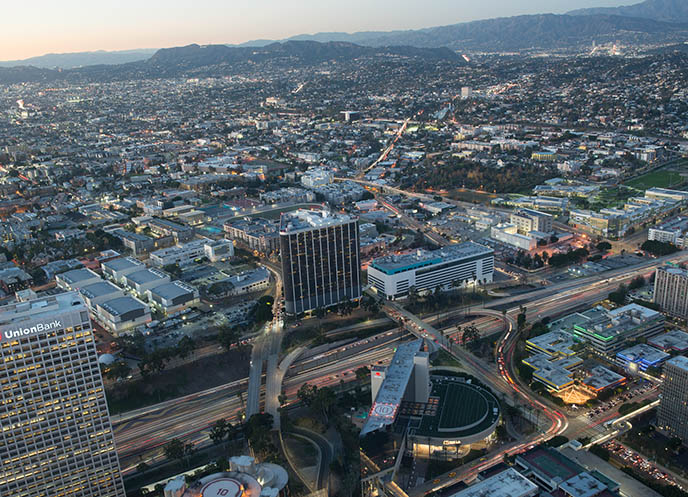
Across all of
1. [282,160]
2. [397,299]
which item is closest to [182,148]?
[282,160]

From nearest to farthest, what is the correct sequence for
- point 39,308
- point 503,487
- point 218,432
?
point 39,308, point 503,487, point 218,432

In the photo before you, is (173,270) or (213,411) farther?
(173,270)

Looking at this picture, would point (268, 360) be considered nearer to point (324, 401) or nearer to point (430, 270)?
point (324, 401)

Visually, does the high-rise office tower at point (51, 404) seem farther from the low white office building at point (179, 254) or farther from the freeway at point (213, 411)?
the low white office building at point (179, 254)

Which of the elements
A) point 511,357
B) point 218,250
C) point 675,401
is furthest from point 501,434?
point 218,250

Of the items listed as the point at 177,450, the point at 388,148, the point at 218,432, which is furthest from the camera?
the point at 388,148

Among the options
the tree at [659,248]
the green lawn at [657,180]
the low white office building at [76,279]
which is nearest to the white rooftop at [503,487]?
the low white office building at [76,279]

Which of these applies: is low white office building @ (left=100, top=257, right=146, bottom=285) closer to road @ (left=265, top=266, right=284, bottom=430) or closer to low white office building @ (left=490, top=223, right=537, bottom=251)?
road @ (left=265, top=266, right=284, bottom=430)
